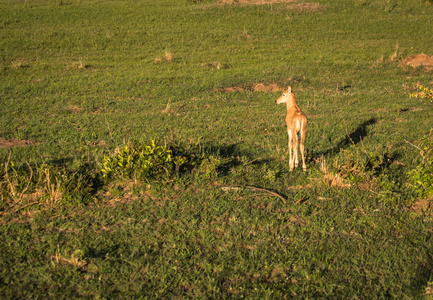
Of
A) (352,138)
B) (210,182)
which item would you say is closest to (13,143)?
(210,182)

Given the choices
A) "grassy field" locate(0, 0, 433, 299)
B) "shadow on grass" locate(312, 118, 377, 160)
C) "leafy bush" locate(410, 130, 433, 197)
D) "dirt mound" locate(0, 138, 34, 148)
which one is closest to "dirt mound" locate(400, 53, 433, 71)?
"grassy field" locate(0, 0, 433, 299)

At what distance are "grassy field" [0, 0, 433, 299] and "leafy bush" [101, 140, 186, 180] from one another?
3 cm

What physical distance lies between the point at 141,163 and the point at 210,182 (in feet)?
3.96

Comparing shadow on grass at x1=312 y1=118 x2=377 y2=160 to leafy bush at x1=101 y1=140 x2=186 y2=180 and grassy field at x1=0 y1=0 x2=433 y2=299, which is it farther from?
leafy bush at x1=101 y1=140 x2=186 y2=180

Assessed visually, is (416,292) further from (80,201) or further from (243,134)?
(243,134)

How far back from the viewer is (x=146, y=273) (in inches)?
178

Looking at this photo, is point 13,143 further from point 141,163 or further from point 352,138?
point 352,138

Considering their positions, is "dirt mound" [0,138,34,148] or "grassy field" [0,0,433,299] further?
"dirt mound" [0,138,34,148]

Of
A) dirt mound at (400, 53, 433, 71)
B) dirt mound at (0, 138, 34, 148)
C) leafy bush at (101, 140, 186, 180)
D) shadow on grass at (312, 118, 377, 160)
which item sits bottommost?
shadow on grass at (312, 118, 377, 160)

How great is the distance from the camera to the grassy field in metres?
4.48

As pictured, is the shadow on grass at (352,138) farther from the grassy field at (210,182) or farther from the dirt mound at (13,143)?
the dirt mound at (13,143)

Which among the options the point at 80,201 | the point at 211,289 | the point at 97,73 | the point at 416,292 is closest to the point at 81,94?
the point at 97,73

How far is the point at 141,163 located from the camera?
663cm

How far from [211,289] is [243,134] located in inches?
232
